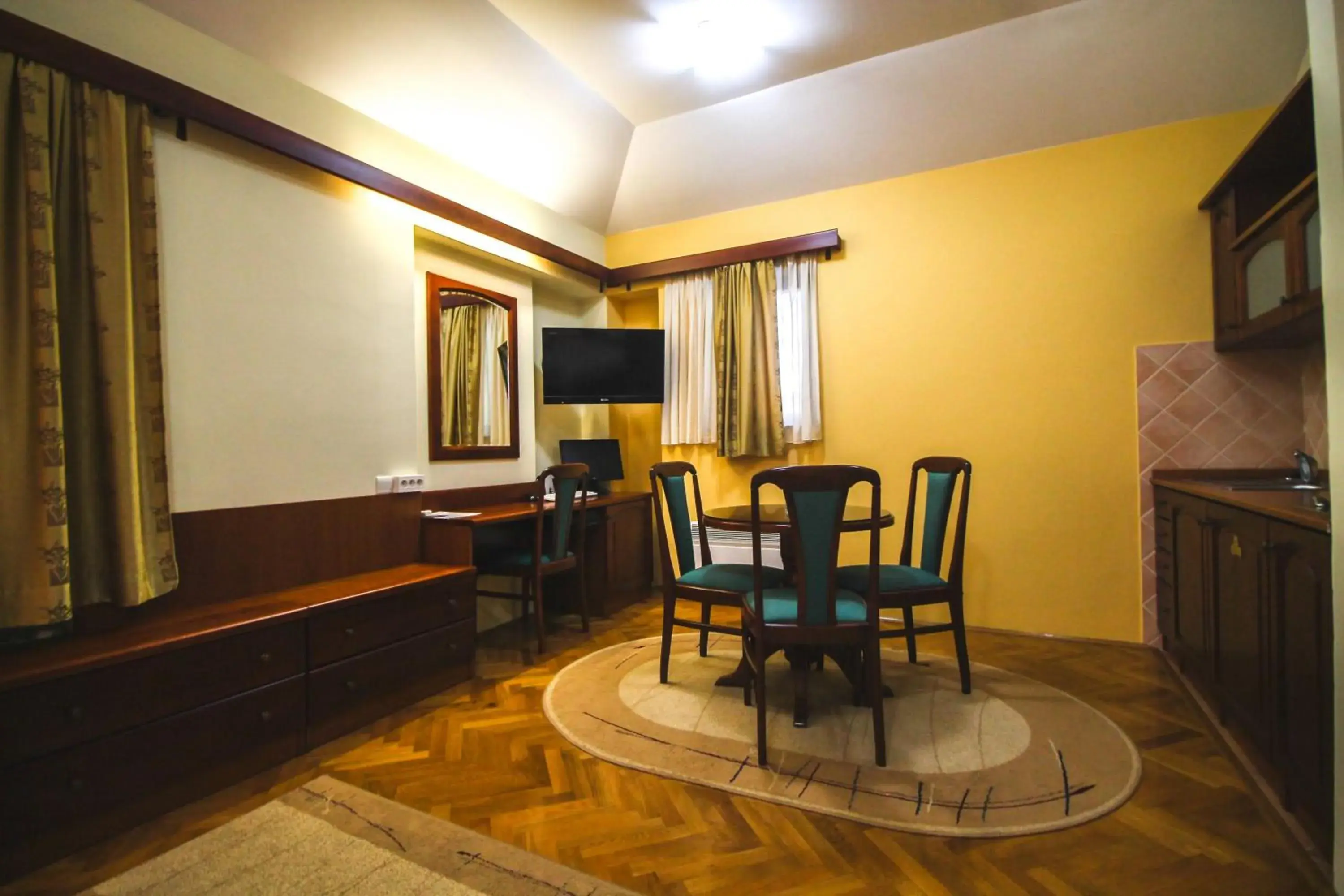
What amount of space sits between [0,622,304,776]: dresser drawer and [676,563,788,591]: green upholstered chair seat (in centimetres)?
154

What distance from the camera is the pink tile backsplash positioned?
280 cm

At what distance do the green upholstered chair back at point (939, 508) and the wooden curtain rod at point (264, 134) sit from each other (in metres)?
1.77

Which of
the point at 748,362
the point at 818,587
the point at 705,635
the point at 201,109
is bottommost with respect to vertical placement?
the point at 705,635

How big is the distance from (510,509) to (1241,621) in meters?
3.21

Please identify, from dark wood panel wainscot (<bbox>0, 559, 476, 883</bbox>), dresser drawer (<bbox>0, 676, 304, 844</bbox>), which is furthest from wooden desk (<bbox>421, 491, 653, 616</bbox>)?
dresser drawer (<bbox>0, 676, 304, 844</bbox>)

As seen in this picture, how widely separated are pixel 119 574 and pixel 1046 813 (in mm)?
2965

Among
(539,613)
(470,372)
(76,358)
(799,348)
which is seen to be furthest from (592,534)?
(76,358)

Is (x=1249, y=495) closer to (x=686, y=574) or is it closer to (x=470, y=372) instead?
(x=686, y=574)

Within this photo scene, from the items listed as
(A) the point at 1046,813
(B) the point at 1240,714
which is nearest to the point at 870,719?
(A) the point at 1046,813

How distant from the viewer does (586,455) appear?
4375 mm

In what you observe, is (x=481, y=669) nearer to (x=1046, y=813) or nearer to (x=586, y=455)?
(x=586, y=455)

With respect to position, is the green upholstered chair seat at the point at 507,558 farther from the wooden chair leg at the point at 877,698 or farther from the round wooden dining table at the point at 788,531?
the wooden chair leg at the point at 877,698

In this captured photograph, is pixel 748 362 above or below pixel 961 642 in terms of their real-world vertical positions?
above

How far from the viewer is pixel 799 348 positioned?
396cm
